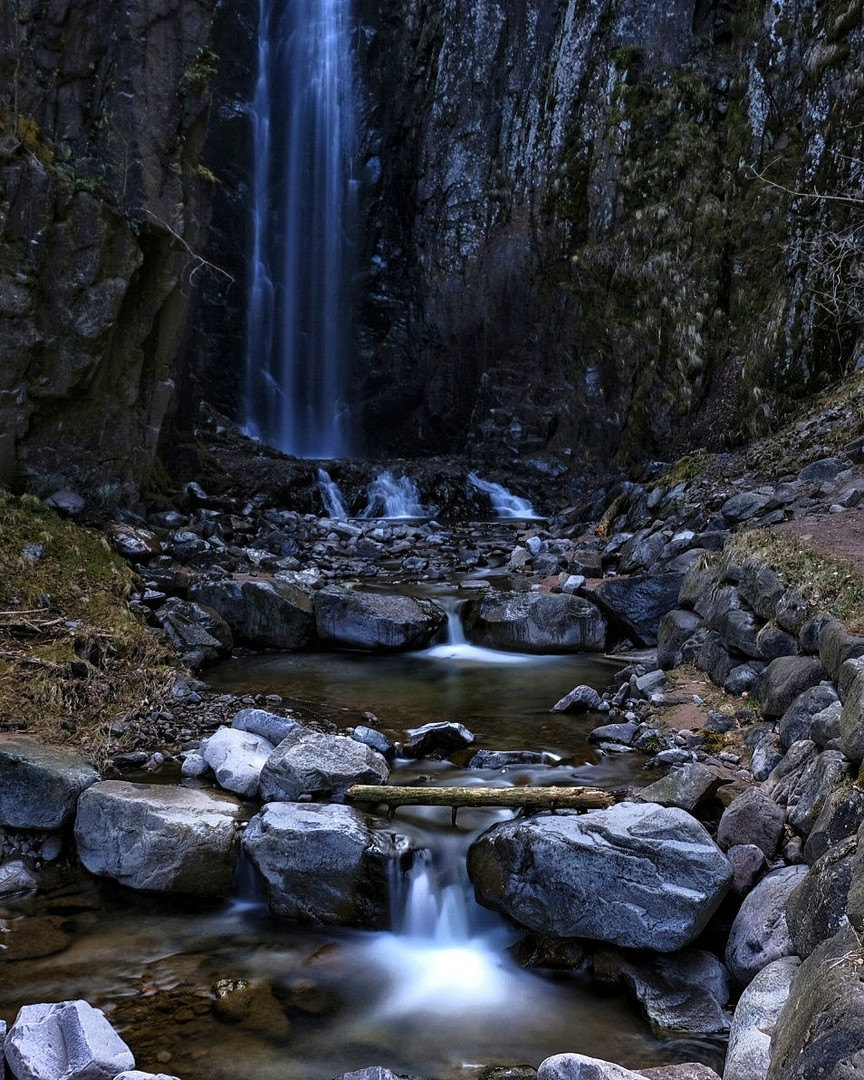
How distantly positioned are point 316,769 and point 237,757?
23.3 inches

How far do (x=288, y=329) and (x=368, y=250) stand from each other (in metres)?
3.02

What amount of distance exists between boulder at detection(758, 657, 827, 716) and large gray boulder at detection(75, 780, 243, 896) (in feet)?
11.0

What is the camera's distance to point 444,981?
387 centimetres

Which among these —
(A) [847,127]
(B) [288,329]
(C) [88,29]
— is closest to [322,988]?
(C) [88,29]

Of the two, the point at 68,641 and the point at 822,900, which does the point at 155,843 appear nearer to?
the point at 68,641

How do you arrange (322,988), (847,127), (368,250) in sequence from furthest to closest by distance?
(368,250) < (847,127) < (322,988)

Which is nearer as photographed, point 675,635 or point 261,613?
point 675,635

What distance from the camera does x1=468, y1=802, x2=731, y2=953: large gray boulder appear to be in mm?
3621

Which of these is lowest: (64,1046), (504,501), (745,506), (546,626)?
(64,1046)

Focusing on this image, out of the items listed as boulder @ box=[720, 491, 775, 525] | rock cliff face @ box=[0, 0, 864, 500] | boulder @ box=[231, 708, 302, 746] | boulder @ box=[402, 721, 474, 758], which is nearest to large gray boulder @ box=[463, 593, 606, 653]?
boulder @ box=[720, 491, 775, 525]

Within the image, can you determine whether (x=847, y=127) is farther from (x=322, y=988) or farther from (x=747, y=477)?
(x=322, y=988)

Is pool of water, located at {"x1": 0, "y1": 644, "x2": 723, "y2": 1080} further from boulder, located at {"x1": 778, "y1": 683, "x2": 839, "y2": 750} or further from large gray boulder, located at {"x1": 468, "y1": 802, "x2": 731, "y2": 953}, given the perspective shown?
boulder, located at {"x1": 778, "y1": 683, "x2": 839, "y2": 750}

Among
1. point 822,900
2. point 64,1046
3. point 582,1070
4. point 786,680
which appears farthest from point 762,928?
point 64,1046

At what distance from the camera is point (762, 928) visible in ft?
11.2
